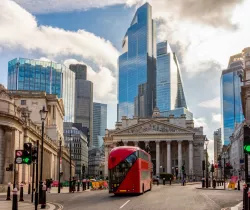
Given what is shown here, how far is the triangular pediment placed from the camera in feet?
458

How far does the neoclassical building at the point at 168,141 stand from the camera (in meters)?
139

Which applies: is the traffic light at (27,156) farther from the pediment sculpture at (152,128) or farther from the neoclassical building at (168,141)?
the pediment sculpture at (152,128)

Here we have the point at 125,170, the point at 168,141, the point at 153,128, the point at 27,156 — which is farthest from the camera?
the point at 153,128

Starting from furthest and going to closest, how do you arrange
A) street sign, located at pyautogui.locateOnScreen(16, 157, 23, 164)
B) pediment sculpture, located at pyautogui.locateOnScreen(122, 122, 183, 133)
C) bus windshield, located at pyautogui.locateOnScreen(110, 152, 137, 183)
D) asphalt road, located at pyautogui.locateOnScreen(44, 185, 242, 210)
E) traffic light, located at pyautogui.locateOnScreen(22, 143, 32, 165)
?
pediment sculpture, located at pyautogui.locateOnScreen(122, 122, 183, 133) → bus windshield, located at pyautogui.locateOnScreen(110, 152, 137, 183) → asphalt road, located at pyautogui.locateOnScreen(44, 185, 242, 210) → street sign, located at pyautogui.locateOnScreen(16, 157, 23, 164) → traffic light, located at pyautogui.locateOnScreen(22, 143, 32, 165)

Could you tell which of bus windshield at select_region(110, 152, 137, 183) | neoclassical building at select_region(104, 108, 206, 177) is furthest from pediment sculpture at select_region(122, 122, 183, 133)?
bus windshield at select_region(110, 152, 137, 183)

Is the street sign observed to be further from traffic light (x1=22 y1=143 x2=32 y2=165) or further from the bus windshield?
the bus windshield

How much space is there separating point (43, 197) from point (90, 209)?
3761 mm

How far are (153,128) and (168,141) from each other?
669 centimetres

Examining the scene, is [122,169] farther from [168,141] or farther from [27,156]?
[168,141]

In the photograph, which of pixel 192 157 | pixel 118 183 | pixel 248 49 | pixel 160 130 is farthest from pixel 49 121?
pixel 248 49

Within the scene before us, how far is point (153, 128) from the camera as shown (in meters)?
141

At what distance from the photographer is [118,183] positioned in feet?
122

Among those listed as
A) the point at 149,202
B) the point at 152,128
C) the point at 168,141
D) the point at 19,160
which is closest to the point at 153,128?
the point at 152,128

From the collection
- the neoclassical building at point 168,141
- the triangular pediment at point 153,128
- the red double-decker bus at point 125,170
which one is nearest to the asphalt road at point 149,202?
the red double-decker bus at point 125,170
